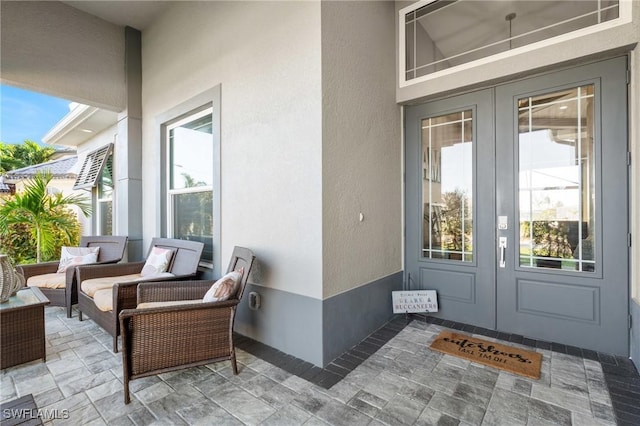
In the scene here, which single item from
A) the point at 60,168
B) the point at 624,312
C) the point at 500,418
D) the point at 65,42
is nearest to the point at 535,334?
the point at 624,312

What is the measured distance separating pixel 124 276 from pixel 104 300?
3.29ft

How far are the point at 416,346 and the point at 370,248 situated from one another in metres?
1.03

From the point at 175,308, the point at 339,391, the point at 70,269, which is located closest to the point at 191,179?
the point at 70,269

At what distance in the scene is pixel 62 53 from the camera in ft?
13.6

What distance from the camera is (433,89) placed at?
10.8 feet

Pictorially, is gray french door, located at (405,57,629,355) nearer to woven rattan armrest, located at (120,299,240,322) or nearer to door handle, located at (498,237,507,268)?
door handle, located at (498,237,507,268)

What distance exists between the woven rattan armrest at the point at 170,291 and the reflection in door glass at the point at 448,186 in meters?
2.61

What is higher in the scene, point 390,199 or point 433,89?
point 433,89

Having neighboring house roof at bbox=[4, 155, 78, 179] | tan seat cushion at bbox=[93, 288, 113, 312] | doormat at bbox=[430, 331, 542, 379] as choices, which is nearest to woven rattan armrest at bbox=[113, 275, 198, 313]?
tan seat cushion at bbox=[93, 288, 113, 312]

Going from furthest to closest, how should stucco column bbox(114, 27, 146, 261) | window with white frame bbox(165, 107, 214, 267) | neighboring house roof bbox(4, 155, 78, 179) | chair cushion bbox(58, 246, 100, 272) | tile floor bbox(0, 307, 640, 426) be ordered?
neighboring house roof bbox(4, 155, 78, 179), stucco column bbox(114, 27, 146, 261), chair cushion bbox(58, 246, 100, 272), window with white frame bbox(165, 107, 214, 267), tile floor bbox(0, 307, 640, 426)

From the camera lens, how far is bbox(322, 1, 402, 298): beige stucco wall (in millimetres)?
2516

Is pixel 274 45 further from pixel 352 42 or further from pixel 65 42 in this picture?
pixel 65 42

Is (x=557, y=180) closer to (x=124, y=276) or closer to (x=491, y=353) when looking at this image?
(x=491, y=353)

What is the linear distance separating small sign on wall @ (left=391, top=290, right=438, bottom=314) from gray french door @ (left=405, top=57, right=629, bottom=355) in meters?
0.16
